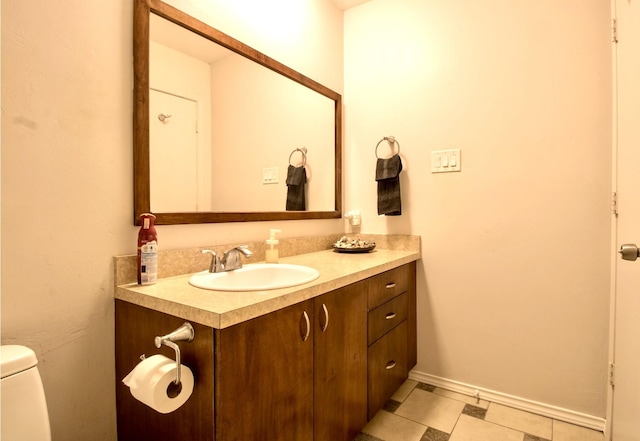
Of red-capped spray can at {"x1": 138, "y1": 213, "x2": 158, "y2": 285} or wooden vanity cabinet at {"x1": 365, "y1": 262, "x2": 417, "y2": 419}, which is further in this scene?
wooden vanity cabinet at {"x1": 365, "y1": 262, "x2": 417, "y2": 419}

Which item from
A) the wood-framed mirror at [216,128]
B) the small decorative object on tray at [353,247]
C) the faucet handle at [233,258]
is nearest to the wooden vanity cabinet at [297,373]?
the faucet handle at [233,258]

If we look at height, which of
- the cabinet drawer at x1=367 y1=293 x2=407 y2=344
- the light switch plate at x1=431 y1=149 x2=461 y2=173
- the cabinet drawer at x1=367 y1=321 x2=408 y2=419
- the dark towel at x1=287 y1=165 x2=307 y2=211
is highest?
the light switch plate at x1=431 y1=149 x2=461 y2=173

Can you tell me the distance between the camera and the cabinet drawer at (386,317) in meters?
1.47

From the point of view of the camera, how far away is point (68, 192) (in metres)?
1.00

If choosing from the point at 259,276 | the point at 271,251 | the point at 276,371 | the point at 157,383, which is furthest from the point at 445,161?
the point at 157,383

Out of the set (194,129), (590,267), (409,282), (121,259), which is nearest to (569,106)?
(590,267)

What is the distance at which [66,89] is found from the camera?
39.1 inches

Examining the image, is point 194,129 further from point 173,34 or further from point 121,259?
point 121,259

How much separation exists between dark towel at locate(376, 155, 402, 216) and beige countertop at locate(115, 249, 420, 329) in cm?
57

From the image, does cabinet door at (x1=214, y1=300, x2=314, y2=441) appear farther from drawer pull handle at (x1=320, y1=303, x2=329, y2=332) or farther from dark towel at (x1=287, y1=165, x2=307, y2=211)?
dark towel at (x1=287, y1=165, x2=307, y2=211)

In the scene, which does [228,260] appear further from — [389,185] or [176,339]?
[389,185]

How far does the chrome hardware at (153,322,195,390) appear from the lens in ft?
2.63

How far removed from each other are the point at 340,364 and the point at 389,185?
1.09m

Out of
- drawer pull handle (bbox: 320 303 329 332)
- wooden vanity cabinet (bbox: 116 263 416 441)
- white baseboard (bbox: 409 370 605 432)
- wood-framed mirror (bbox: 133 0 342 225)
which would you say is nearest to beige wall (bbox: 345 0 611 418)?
white baseboard (bbox: 409 370 605 432)
